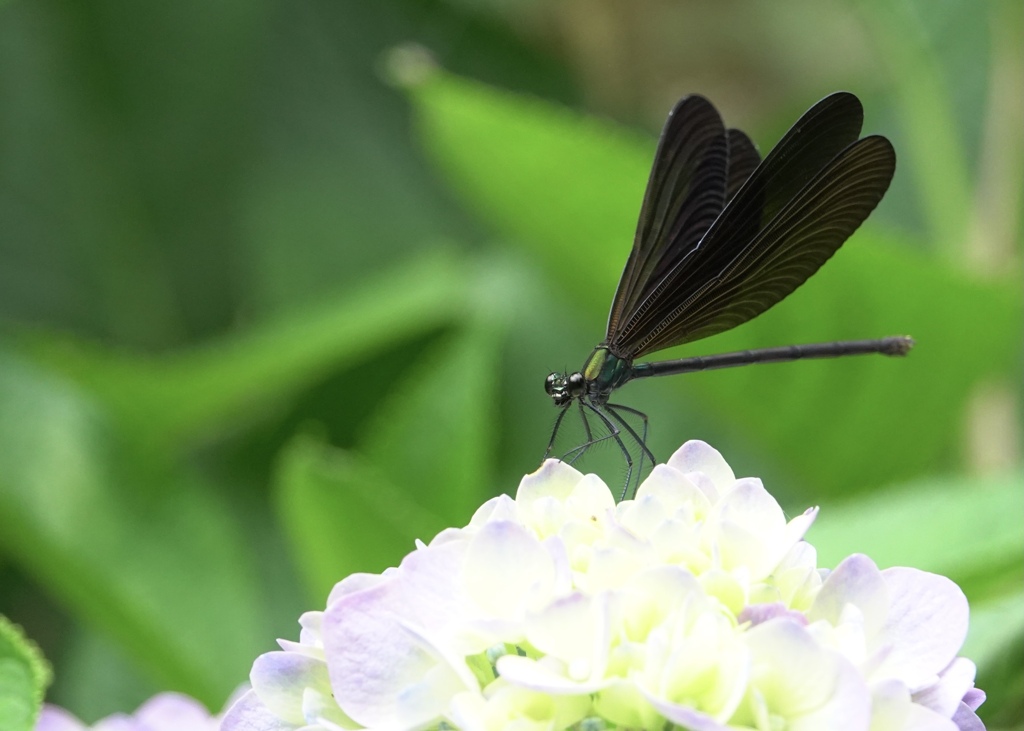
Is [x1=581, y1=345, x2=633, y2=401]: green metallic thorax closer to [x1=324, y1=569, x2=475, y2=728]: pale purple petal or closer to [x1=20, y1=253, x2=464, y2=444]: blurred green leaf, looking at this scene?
[x1=324, y1=569, x2=475, y2=728]: pale purple petal

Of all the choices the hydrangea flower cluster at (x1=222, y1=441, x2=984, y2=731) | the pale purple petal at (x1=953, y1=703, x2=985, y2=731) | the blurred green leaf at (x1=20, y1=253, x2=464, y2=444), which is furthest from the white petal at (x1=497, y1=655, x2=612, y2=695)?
the blurred green leaf at (x1=20, y1=253, x2=464, y2=444)

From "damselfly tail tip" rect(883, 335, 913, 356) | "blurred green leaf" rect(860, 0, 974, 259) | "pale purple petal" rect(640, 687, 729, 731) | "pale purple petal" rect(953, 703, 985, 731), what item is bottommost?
"pale purple petal" rect(640, 687, 729, 731)

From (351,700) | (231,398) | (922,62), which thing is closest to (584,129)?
(231,398)

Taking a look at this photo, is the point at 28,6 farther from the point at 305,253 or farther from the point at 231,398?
the point at 231,398

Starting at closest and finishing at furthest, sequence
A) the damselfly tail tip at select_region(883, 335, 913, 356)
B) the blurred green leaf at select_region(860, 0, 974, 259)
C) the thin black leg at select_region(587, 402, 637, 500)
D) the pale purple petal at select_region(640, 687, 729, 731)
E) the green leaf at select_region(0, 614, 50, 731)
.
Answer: the pale purple petal at select_region(640, 687, 729, 731)
the green leaf at select_region(0, 614, 50, 731)
the thin black leg at select_region(587, 402, 637, 500)
the damselfly tail tip at select_region(883, 335, 913, 356)
the blurred green leaf at select_region(860, 0, 974, 259)

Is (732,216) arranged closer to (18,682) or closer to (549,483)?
(549,483)

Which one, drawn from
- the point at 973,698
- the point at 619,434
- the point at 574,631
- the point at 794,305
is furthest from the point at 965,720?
the point at 794,305

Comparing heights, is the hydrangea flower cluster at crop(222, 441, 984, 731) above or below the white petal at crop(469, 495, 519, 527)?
below
